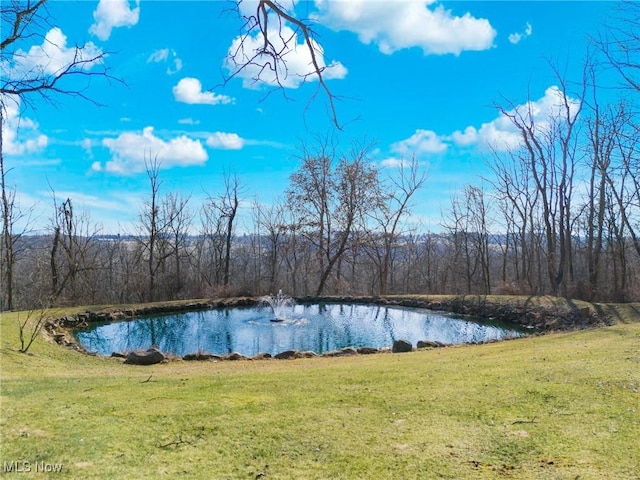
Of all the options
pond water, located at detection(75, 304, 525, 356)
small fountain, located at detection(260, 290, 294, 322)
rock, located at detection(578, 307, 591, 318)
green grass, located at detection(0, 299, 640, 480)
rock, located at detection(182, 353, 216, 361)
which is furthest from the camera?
small fountain, located at detection(260, 290, 294, 322)

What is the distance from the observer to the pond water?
11.6 m

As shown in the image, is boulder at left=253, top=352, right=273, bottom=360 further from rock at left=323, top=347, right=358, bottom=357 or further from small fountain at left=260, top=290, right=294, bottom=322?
small fountain at left=260, top=290, right=294, bottom=322

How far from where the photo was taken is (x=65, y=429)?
364 centimetres

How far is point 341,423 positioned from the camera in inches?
155

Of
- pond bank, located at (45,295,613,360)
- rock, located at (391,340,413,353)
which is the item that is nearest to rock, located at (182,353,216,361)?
pond bank, located at (45,295,613,360)

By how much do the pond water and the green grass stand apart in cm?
527

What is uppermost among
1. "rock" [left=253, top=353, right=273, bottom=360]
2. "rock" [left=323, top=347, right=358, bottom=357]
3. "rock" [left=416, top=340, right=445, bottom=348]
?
"rock" [left=416, top=340, right=445, bottom=348]

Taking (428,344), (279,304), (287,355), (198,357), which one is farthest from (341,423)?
(279,304)

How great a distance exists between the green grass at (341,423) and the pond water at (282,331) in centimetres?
527

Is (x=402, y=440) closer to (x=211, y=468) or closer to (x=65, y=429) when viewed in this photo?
(x=211, y=468)

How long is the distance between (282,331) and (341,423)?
9.59 meters

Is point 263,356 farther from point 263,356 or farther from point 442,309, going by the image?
point 442,309

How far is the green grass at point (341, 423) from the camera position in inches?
121

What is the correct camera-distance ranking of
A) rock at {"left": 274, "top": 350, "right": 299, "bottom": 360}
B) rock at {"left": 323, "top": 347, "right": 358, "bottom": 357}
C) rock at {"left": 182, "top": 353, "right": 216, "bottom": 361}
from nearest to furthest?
1. rock at {"left": 182, "top": 353, "right": 216, "bottom": 361}
2. rock at {"left": 274, "top": 350, "right": 299, "bottom": 360}
3. rock at {"left": 323, "top": 347, "right": 358, "bottom": 357}
